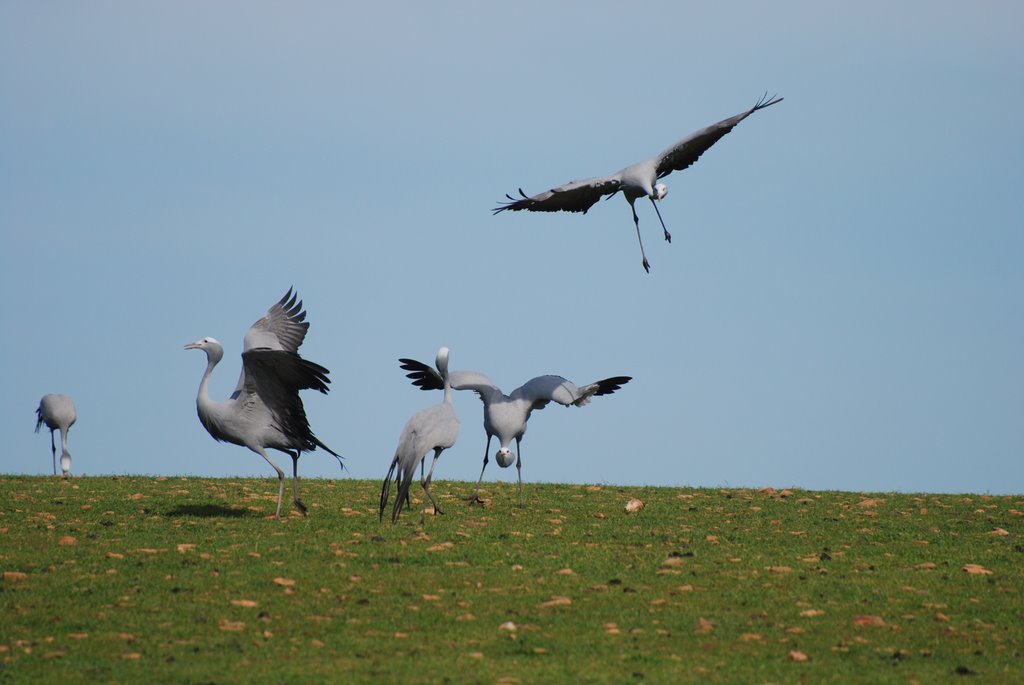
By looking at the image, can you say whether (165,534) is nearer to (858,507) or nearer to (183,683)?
(183,683)

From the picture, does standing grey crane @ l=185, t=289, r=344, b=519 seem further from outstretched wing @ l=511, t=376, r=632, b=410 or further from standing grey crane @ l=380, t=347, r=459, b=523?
outstretched wing @ l=511, t=376, r=632, b=410

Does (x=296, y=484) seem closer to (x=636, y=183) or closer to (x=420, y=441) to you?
(x=420, y=441)

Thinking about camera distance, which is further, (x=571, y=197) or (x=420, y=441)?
(x=571, y=197)

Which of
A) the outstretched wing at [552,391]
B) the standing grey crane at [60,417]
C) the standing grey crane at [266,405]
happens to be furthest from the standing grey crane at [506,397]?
the standing grey crane at [60,417]

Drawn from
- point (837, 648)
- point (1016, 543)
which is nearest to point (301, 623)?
point (837, 648)

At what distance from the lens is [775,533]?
50.1 ft

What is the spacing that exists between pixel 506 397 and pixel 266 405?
10.6 feet

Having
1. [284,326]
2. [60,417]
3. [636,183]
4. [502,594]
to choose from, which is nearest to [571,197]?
[636,183]

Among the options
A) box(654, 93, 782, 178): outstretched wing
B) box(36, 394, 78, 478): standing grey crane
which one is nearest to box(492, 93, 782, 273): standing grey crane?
box(654, 93, 782, 178): outstretched wing

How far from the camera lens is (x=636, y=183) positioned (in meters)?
18.5

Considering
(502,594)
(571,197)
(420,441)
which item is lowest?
(502,594)

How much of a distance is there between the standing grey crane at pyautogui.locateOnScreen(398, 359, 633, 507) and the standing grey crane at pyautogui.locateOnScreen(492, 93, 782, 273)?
2924mm

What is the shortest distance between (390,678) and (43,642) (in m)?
3.13

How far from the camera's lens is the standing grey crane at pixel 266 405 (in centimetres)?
1489
